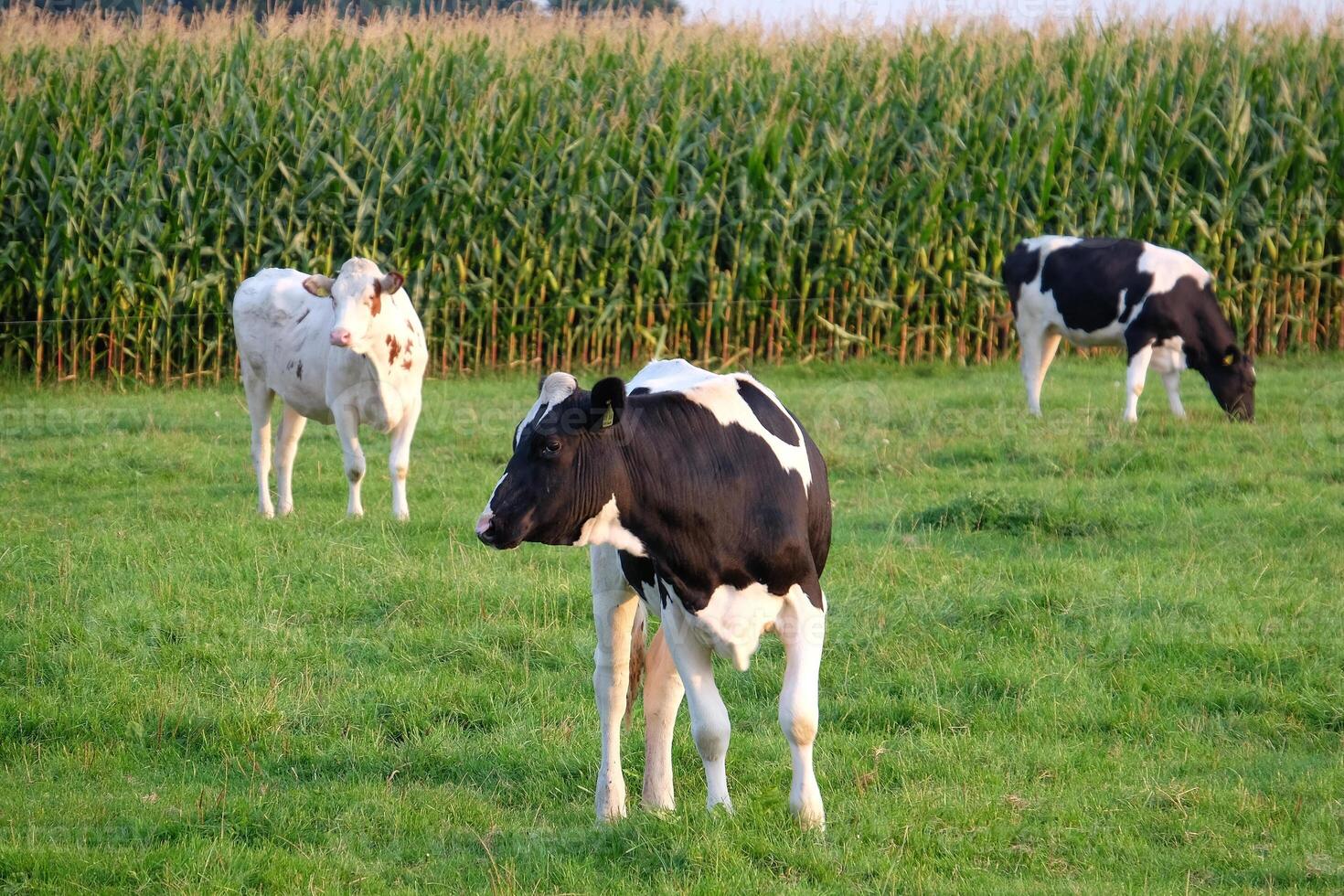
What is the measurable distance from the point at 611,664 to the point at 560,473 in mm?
1056

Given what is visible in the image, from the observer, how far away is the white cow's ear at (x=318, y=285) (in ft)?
35.1

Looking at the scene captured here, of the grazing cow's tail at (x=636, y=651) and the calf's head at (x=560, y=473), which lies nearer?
the calf's head at (x=560, y=473)

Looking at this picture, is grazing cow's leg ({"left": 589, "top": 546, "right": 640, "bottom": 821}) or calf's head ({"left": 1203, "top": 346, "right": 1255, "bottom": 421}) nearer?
grazing cow's leg ({"left": 589, "top": 546, "right": 640, "bottom": 821})

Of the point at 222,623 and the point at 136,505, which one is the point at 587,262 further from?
the point at 222,623

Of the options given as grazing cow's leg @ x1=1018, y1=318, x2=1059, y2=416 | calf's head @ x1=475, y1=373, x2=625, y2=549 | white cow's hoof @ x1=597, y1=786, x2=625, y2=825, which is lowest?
white cow's hoof @ x1=597, y1=786, x2=625, y2=825

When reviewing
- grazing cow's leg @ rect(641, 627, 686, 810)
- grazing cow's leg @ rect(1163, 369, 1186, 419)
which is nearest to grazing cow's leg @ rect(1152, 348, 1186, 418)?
grazing cow's leg @ rect(1163, 369, 1186, 419)

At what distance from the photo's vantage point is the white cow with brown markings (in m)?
10.5

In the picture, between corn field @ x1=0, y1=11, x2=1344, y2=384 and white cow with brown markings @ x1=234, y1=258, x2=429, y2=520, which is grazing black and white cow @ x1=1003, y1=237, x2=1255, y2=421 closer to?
corn field @ x1=0, y1=11, x2=1344, y2=384

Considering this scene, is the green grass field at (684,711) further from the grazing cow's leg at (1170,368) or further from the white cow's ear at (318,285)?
the grazing cow's leg at (1170,368)

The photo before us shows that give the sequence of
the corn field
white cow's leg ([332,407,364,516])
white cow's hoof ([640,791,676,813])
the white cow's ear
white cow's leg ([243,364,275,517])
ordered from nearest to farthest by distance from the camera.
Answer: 1. white cow's hoof ([640,791,676,813])
2. white cow's leg ([332,407,364,516])
3. the white cow's ear
4. white cow's leg ([243,364,275,517])
5. the corn field

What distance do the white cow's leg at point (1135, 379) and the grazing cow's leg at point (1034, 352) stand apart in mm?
829

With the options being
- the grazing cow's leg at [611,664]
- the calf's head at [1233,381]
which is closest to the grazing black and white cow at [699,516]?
the grazing cow's leg at [611,664]

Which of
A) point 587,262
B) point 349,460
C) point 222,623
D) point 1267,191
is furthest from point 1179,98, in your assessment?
point 222,623

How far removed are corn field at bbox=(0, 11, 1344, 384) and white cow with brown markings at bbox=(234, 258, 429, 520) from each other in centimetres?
496
